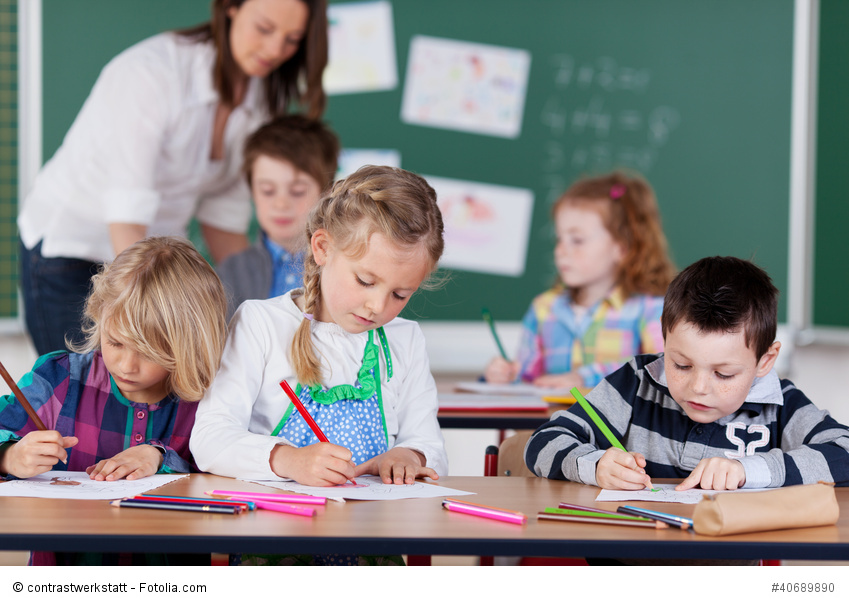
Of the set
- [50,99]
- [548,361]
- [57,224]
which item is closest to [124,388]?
[57,224]

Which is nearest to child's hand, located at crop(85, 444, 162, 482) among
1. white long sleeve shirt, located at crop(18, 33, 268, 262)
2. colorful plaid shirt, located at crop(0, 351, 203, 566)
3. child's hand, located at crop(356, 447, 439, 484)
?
colorful plaid shirt, located at crop(0, 351, 203, 566)

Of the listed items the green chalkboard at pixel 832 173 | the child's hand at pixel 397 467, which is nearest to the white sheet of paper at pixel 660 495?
the child's hand at pixel 397 467

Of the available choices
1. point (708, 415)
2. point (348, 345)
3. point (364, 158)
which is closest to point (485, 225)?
point (364, 158)

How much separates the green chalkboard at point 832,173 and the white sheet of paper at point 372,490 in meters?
2.58

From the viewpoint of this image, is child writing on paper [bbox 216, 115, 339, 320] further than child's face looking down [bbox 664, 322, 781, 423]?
Yes

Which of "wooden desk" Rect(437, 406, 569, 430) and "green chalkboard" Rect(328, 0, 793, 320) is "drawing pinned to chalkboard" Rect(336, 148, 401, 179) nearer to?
"green chalkboard" Rect(328, 0, 793, 320)

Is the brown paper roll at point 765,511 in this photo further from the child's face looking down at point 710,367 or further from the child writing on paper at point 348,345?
the child writing on paper at point 348,345

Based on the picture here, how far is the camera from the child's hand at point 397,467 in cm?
129

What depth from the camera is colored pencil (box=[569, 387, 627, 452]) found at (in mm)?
1341

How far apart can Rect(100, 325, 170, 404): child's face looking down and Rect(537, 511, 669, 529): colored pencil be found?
0.73 m
